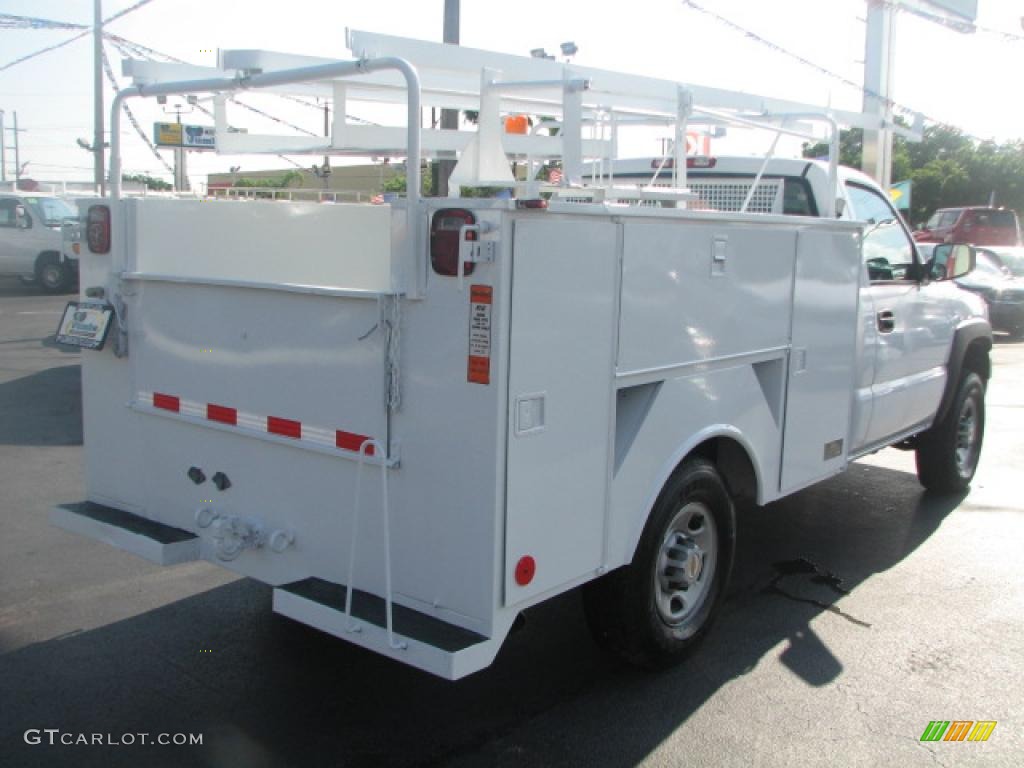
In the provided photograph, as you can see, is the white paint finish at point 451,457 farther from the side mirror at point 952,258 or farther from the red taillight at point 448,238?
the side mirror at point 952,258

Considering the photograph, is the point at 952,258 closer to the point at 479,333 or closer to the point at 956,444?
the point at 956,444

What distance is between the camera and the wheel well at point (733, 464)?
14.8 feet

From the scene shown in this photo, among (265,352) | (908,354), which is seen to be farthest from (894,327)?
(265,352)

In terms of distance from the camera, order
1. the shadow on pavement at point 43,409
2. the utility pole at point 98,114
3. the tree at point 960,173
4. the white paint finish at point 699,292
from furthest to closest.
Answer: the tree at point 960,173 → the utility pole at point 98,114 → the shadow on pavement at point 43,409 → the white paint finish at point 699,292

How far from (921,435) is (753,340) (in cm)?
323

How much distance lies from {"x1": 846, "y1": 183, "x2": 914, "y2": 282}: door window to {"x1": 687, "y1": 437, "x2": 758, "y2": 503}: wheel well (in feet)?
5.71

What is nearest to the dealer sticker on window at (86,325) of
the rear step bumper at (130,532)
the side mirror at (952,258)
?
the rear step bumper at (130,532)

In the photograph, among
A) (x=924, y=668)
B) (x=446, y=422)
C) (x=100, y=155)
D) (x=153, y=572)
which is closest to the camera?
(x=446, y=422)

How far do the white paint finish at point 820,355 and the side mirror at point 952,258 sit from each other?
135cm

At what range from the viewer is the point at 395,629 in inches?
129

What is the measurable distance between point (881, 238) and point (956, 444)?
1908 mm

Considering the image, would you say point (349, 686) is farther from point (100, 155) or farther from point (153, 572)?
point (100, 155)

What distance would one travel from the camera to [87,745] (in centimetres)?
369

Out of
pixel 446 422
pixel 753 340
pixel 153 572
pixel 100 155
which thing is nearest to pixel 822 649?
pixel 753 340
